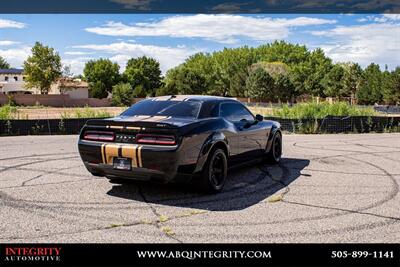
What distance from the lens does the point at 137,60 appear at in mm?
97438

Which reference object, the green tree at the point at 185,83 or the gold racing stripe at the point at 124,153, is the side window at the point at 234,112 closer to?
the gold racing stripe at the point at 124,153

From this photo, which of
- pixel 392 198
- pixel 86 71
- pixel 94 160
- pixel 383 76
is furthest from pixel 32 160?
pixel 86 71

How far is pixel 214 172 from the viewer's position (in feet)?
20.3

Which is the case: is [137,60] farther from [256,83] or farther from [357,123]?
[357,123]

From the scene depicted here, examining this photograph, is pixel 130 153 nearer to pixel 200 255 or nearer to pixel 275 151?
pixel 200 255

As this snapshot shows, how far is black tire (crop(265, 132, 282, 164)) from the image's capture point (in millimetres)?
8595

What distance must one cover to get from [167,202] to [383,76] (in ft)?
225

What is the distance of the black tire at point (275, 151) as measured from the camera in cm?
860

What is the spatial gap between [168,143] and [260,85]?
72.3m

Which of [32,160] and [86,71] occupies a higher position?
[86,71]

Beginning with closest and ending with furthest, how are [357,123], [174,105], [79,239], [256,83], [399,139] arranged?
1. [79,239]
2. [174,105]
3. [399,139]
4. [357,123]
5. [256,83]

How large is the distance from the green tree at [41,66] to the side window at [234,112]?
6153 cm

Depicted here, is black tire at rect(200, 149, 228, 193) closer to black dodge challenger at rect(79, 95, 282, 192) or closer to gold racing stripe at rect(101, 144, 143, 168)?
black dodge challenger at rect(79, 95, 282, 192)

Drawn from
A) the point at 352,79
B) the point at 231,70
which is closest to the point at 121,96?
the point at 231,70
